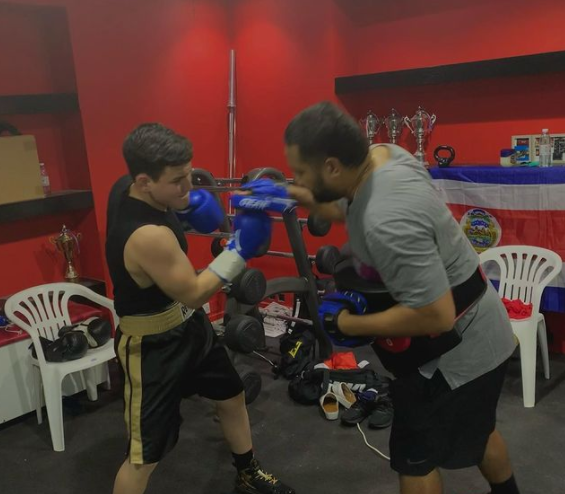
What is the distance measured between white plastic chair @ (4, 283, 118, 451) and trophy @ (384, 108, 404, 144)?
2.12 m

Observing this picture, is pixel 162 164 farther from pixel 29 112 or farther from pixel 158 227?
pixel 29 112

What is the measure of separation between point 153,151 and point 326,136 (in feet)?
2.33

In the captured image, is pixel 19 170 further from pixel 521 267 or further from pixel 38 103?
pixel 521 267

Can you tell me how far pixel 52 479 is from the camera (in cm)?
251

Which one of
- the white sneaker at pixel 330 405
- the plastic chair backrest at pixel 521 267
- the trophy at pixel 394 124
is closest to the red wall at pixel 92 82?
the trophy at pixel 394 124

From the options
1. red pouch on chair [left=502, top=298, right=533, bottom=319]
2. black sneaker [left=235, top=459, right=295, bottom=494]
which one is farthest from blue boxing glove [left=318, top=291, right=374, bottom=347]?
red pouch on chair [left=502, top=298, right=533, bottom=319]

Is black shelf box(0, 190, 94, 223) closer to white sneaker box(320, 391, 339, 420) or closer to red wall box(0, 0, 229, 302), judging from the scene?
red wall box(0, 0, 229, 302)

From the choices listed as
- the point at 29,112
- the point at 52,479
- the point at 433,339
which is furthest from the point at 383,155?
the point at 29,112

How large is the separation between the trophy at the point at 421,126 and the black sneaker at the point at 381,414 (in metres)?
1.58

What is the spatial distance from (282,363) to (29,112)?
2.09 m

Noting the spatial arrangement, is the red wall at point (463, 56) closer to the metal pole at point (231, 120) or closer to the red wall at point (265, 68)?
the red wall at point (265, 68)

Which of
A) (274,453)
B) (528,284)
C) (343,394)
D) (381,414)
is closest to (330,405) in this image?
(343,394)

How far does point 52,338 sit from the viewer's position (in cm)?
310

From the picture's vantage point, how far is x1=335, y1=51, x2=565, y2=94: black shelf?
3078 millimetres
